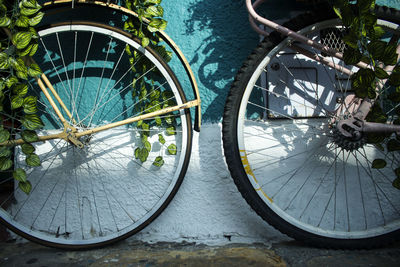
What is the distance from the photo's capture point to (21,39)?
4.32ft

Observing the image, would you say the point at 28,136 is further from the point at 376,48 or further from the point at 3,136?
the point at 376,48

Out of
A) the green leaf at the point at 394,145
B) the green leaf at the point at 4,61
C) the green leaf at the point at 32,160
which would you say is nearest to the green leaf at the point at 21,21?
the green leaf at the point at 4,61

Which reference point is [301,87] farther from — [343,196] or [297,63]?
[343,196]

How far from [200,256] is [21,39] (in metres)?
1.27

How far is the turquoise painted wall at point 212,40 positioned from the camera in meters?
1.65

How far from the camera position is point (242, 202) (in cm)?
164

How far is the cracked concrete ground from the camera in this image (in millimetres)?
1327

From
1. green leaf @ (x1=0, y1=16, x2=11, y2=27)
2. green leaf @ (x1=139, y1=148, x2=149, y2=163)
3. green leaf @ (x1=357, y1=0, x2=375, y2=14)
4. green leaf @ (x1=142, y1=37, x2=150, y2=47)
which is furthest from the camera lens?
green leaf @ (x1=139, y1=148, x2=149, y2=163)

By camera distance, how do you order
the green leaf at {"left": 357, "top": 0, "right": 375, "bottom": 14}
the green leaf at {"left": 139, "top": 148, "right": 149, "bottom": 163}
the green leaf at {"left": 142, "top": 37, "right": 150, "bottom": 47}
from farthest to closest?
the green leaf at {"left": 139, "top": 148, "right": 149, "bottom": 163}
the green leaf at {"left": 142, "top": 37, "right": 150, "bottom": 47}
the green leaf at {"left": 357, "top": 0, "right": 375, "bottom": 14}

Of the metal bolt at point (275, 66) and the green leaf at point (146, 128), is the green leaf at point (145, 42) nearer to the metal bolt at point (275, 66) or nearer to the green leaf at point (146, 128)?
the green leaf at point (146, 128)

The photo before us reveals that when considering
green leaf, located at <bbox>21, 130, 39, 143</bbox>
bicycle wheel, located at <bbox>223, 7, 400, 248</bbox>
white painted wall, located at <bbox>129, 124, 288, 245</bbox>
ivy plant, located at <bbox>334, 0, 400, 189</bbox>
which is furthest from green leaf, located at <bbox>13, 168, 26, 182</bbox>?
ivy plant, located at <bbox>334, 0, 400, 189</bbox>

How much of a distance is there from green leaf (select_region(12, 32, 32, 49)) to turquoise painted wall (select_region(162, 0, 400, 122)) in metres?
0.69

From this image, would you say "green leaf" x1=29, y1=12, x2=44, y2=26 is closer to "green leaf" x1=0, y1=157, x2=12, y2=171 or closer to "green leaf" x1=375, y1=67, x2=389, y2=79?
"green leaf" x1=0, y1=157, x2=12, y2=171

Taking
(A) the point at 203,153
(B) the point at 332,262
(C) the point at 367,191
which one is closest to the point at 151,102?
(A) the point at 203,153
